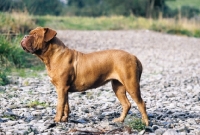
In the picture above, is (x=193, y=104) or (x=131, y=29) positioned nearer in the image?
(x=193, y=104)

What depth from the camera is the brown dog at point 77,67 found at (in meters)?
6.03

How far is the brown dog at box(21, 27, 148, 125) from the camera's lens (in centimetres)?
603

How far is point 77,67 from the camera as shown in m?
6.16

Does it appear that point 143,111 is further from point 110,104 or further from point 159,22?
point 159,22

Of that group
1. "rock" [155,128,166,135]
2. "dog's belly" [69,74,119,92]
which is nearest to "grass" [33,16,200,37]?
"dog's belly" [69,74,119,92]

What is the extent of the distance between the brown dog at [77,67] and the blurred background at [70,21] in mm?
3543

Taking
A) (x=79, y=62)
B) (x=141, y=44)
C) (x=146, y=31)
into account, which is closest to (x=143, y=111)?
(x=79, y=62)

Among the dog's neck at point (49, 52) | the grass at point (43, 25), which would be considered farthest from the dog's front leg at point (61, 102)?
the grass at point (43, 25)

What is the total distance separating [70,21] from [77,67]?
2816 centimetres

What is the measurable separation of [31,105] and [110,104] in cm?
146

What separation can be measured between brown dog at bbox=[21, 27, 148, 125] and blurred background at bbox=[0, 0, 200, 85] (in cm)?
354

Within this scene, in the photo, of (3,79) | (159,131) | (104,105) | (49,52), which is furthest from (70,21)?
(159,131)

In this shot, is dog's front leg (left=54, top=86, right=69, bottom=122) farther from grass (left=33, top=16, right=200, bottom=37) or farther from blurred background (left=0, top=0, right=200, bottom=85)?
grass (left=33, top=16, right=200, bottom=37)

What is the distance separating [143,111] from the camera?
243 inches
